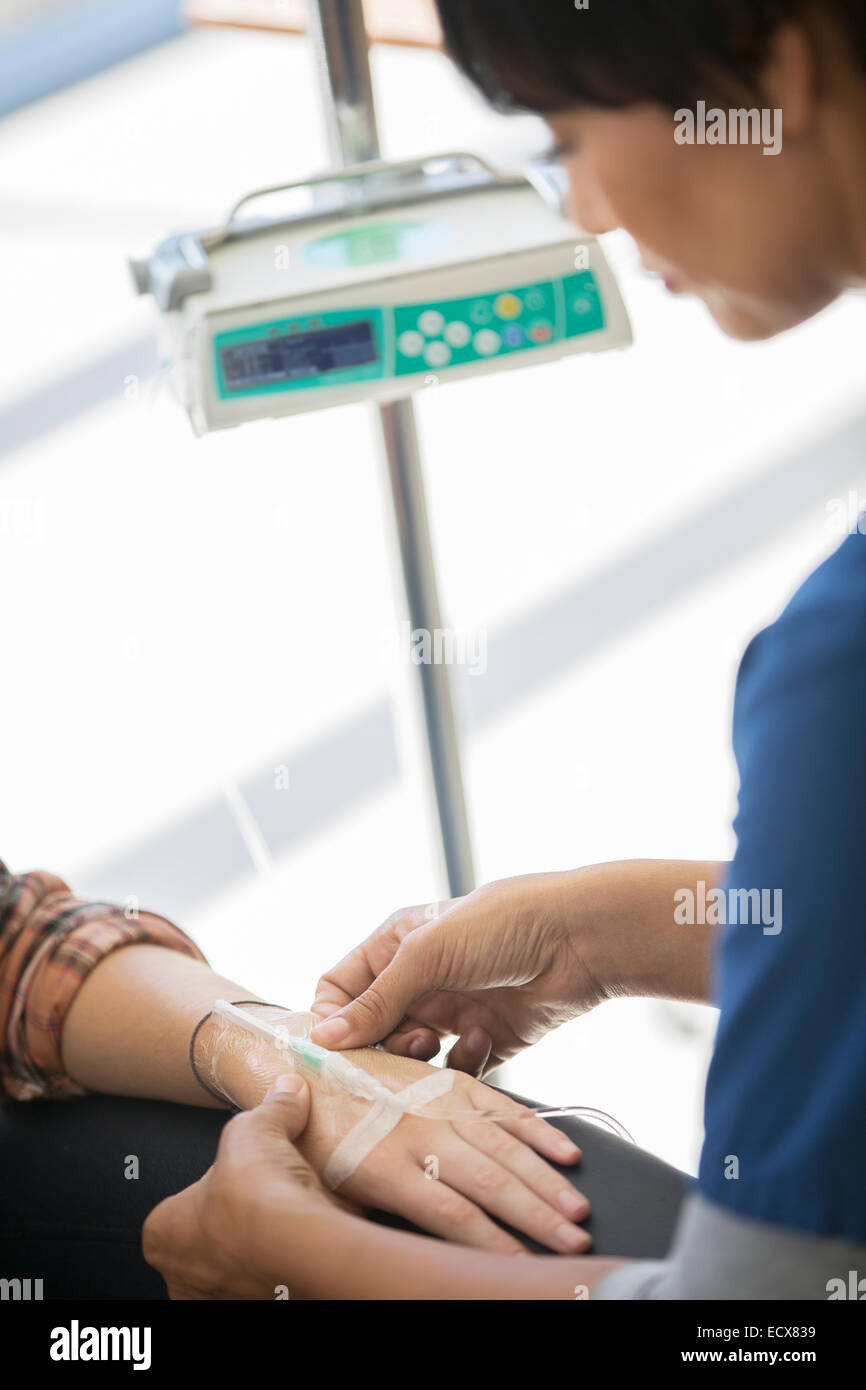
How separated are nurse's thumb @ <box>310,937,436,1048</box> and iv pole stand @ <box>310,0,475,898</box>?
0.63m

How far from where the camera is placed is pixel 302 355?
1.25 m

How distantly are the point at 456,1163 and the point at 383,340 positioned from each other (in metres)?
0.75

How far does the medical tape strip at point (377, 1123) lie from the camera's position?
0.97 m

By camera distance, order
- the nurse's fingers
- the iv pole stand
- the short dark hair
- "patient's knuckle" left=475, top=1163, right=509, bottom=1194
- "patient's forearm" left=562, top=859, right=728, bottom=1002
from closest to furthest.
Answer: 1. the short dark hair
2. "patient's knuckle" left=475, top=1163, right=509, bottom=1194
3. "patient's forearm" left=562, top=859, right=728, bottom=1002
4. the nurse's fingers
5. the iv pole stand

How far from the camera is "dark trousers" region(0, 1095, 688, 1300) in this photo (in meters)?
0.96

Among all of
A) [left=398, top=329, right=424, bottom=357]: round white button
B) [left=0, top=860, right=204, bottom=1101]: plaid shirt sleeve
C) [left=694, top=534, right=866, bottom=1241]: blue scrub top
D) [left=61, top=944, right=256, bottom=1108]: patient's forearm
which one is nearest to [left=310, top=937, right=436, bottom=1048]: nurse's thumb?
[left=61, top=944, right=256, bottom=1108]: patient's forearm

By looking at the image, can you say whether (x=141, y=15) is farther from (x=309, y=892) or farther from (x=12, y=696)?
(x=309, y=892)

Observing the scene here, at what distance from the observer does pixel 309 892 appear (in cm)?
240

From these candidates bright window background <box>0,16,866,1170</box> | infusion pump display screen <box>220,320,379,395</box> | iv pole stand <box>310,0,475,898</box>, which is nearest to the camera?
infusion pump display screen <box>220,320,379,395</box>

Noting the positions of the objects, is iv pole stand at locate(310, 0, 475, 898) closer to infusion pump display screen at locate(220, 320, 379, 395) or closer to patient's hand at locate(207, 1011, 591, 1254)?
infusion pump display screen at locate(220, 320, 379, 395)

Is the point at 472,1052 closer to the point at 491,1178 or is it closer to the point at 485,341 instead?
the point at 491,1178

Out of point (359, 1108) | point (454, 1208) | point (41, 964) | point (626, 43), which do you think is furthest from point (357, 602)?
point (626, 43)

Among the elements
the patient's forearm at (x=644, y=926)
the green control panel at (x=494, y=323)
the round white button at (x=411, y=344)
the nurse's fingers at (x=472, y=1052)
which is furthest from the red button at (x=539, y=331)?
the nurse's fingers at (x=472, y=1052)
